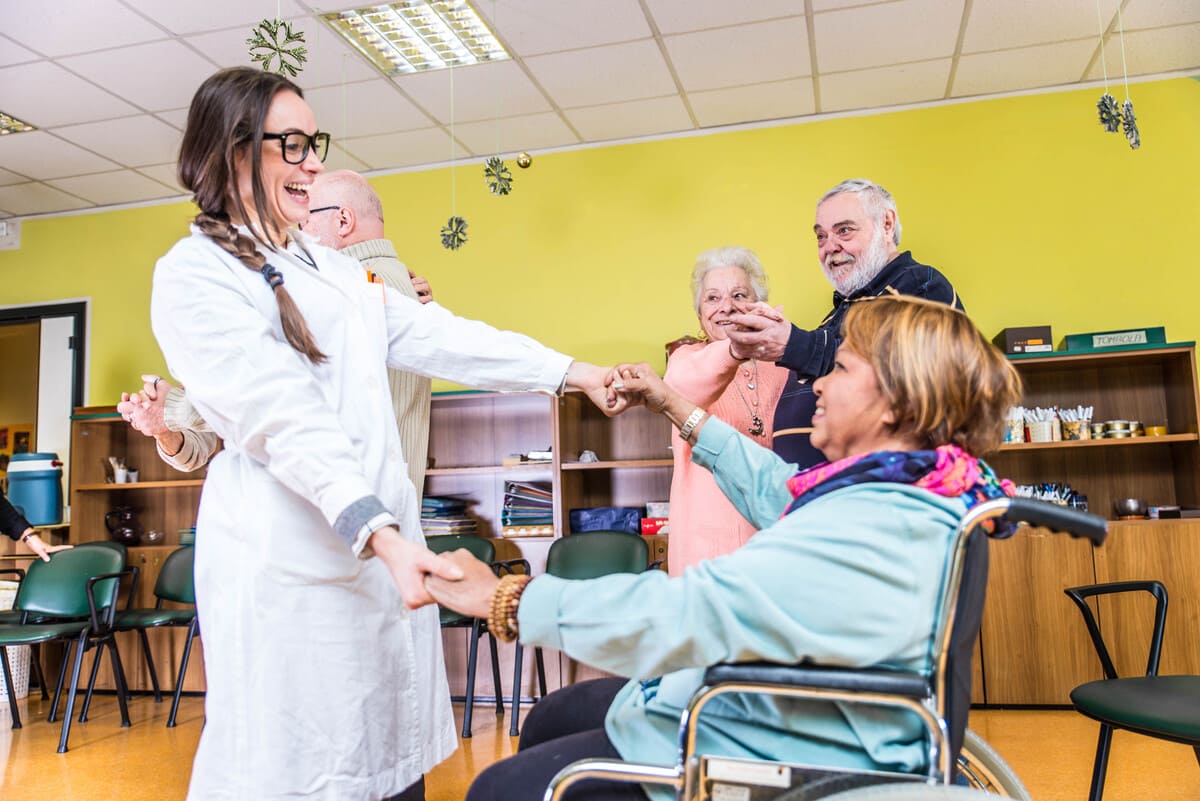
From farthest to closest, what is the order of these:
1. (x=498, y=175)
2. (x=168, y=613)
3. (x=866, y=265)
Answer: (x=168, y=613)
(x=498, y=175)
(x=866, y=265)

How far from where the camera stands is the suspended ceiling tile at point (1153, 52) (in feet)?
14.6

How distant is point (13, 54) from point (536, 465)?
323cm

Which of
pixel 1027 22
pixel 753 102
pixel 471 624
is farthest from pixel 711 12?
pixel 471 624

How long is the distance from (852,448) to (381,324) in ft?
2.57

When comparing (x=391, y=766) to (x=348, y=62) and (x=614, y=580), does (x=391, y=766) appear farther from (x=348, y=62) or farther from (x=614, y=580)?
(x=348, y=62)

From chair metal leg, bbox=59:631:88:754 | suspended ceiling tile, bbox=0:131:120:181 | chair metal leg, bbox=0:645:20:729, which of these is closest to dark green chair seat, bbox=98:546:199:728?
chair metal leg, bbox=59:631:88:754

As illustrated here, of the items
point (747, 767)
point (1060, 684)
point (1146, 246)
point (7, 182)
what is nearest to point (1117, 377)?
point (1146, 246)

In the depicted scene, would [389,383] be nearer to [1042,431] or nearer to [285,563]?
[285,563]

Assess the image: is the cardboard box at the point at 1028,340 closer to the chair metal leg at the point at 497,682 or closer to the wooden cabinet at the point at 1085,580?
the wooden cabinet at the point at 1085,580

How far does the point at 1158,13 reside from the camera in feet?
14.0

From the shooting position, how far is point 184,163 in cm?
140

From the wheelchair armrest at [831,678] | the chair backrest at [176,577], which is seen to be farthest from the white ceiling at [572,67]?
the wheelchair armrest at [831,678]

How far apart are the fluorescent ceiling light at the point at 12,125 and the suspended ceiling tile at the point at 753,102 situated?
368 cm

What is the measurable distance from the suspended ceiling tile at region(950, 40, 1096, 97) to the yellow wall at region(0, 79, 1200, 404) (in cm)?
11
